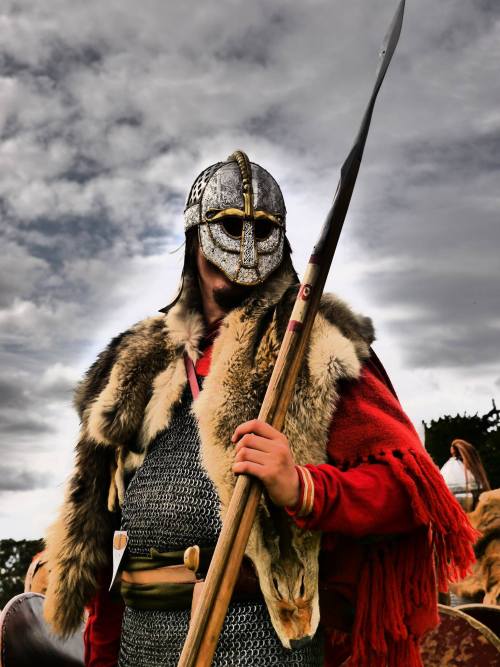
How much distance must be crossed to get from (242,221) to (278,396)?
93cm

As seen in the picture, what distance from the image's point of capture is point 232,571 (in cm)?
217

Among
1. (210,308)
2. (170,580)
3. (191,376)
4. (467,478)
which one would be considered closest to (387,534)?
(170,580)

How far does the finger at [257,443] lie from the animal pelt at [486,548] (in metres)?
5.33

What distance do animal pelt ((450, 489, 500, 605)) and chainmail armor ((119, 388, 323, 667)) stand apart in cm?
484

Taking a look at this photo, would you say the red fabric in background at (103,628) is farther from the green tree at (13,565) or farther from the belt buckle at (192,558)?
the green tree at (13,565)

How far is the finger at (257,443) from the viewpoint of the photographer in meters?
2.22

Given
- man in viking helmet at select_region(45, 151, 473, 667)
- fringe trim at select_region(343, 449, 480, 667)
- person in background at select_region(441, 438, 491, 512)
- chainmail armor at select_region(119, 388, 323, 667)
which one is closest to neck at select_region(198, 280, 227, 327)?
man in viking helmet at select_region(45, 151, 473, 667)

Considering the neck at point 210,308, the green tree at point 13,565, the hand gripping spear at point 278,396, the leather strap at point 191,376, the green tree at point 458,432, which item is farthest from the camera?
the green tree at point 458,432

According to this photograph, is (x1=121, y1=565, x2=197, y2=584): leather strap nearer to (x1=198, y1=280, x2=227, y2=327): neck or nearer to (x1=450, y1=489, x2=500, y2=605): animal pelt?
(x1=198, y1=280, x2=227, y2=327): neck

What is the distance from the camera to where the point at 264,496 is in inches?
98.3

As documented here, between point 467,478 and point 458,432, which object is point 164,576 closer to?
point 467,478

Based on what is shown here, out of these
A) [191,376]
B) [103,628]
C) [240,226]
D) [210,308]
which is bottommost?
[103,628]

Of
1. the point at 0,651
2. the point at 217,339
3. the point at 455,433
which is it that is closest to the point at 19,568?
the point at 0,651

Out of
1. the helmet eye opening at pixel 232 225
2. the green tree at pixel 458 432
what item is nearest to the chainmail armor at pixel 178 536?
the helmet eye opening at pixel 232 225
